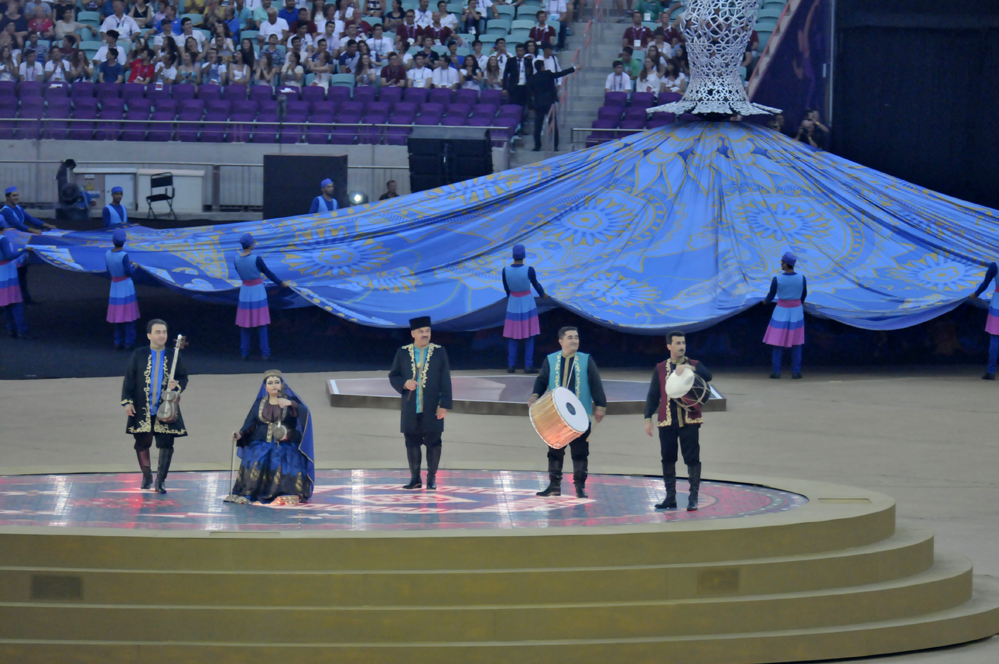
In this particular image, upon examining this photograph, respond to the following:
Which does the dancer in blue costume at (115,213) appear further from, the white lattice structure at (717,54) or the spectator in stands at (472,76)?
the white lattice structure at (717,54)

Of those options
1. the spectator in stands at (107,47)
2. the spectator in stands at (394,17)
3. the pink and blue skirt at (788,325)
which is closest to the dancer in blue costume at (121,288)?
the pink and blue skirt at (788,325)

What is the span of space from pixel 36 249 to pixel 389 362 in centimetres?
495

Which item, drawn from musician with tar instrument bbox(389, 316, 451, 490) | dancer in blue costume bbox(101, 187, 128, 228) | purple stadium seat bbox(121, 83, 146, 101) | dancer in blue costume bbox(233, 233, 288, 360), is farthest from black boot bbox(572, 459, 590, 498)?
purple stadium seat bbox(121, 83, 146, 101)

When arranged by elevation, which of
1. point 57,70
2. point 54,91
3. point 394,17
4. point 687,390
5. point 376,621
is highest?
point 394,17

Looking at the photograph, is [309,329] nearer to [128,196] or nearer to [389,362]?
[389,362]

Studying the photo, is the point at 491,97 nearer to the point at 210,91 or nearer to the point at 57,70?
the point at 210,91

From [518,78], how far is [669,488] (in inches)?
653

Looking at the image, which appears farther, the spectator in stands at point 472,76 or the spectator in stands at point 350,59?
the spectator in stands at point 350,59

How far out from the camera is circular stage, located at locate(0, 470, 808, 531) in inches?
338

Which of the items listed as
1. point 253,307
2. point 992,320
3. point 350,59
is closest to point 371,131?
point 350,59

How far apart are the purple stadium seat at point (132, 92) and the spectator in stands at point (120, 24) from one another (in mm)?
1936

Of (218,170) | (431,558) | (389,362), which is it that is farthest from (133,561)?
(218,170)

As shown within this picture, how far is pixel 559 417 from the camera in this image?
933cm

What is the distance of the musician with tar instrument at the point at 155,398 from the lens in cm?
973
